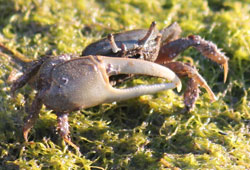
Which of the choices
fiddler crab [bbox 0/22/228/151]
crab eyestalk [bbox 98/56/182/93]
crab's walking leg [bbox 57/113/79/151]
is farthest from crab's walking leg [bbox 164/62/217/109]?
crab's walking leg [bbox 57/113/79/151]

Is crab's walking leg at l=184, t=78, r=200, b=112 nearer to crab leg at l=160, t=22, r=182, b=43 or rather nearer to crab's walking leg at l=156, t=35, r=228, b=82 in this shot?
crab's walking leg at l=156, t=35, r=228, b=82

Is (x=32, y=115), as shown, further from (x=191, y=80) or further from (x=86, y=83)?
(x=191, y=80)

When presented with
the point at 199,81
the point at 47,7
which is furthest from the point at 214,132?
the point at 47,7

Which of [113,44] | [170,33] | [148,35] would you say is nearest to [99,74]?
[113,44]

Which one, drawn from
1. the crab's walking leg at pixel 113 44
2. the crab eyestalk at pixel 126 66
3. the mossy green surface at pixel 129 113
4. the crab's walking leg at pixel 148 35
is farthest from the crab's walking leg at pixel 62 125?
the crab's walking leg at pixel 148 35

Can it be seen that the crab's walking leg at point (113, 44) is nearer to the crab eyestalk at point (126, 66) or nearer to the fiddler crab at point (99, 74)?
the fiddler crab at point (99, 74)

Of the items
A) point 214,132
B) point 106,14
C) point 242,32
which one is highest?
point 106,14

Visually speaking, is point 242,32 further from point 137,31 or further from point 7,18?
point 7,18
